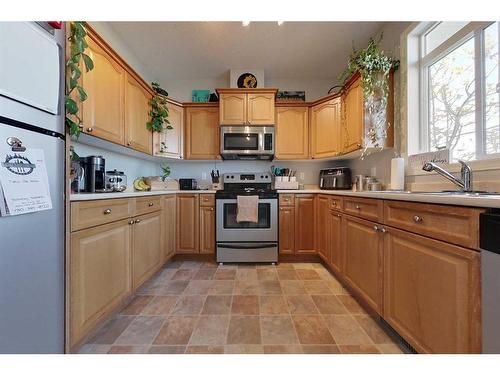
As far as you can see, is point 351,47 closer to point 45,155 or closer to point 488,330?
point 488,330

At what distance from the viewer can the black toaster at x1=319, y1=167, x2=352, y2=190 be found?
2.67m

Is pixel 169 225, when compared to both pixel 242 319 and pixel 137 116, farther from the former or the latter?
pixel 242 319

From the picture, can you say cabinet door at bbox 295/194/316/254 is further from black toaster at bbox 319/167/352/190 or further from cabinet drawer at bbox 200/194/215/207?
cabinet drawer at bbox 200/194/215/207

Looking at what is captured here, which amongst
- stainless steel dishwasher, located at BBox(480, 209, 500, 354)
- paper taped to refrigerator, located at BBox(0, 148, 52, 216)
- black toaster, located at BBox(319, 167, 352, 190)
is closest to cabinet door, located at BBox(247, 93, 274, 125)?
black toaster, located at BBox(319, 167, 352, 190)

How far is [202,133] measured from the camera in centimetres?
297

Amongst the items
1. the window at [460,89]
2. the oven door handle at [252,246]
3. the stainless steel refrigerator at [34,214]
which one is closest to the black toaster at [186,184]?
the oven door handle at [252,246]

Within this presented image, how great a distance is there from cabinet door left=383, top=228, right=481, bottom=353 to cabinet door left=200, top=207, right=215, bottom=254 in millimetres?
1889

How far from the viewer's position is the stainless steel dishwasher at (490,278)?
2.19 ft

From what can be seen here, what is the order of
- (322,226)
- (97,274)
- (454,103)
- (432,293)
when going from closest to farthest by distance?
1. (432,293)
2. (97,274)
3. (454,103)
4. (322,226)

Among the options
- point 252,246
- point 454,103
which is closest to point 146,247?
point 252,246

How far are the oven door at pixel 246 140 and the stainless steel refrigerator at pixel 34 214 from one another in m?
1.93

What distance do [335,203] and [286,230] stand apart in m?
0.77
